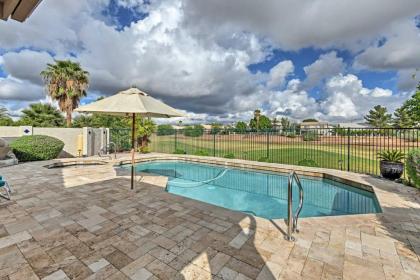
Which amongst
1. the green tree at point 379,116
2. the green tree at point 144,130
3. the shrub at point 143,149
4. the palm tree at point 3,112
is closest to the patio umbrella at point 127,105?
the green tree at point 144,130

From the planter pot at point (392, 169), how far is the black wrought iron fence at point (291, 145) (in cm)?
112

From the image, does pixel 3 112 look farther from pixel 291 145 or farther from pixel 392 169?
pixel 392 169

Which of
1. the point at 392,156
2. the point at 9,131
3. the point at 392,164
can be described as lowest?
the point at 392,164

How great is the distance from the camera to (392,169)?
238 inches

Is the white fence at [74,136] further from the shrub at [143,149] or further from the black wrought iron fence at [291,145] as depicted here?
the black wrought iron fence at [291,145]

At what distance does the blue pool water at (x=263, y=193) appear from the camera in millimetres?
5012

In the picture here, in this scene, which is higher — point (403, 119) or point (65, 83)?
point (65, 83)

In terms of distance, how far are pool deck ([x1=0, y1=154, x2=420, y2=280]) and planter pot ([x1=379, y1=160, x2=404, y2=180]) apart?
2.15 meters

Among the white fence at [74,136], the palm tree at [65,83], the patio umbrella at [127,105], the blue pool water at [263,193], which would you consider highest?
the palm tree at [65,83]

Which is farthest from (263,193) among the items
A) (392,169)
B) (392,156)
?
(392,156)

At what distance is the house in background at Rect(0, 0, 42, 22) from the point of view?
184cm

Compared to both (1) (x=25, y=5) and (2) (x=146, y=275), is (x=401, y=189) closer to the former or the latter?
(2) (x=146, y=275)

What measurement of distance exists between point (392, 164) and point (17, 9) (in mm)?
8712

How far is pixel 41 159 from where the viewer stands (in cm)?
916
